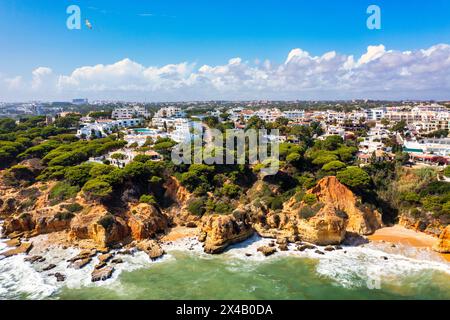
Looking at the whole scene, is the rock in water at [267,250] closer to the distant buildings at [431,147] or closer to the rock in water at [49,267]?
the rock in water at [49,267]

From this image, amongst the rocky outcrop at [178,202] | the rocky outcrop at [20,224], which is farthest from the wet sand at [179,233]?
the rocky outcrop at [20,224]

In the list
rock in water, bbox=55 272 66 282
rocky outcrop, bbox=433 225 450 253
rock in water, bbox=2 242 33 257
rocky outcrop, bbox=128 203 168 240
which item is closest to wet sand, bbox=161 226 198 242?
rocky outcrop, bbox=128 203 168 240

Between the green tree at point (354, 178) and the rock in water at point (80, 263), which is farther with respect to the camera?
the green tree at point (354, 178)

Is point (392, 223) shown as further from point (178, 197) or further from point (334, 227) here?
point (178, 197)

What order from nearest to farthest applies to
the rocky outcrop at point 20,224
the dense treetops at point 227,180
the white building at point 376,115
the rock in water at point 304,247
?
the rock in water at point 304,247 < the rocky outcrop at point 20,224 < the dense treetops at point 227,180 < the white building at point 376,115
